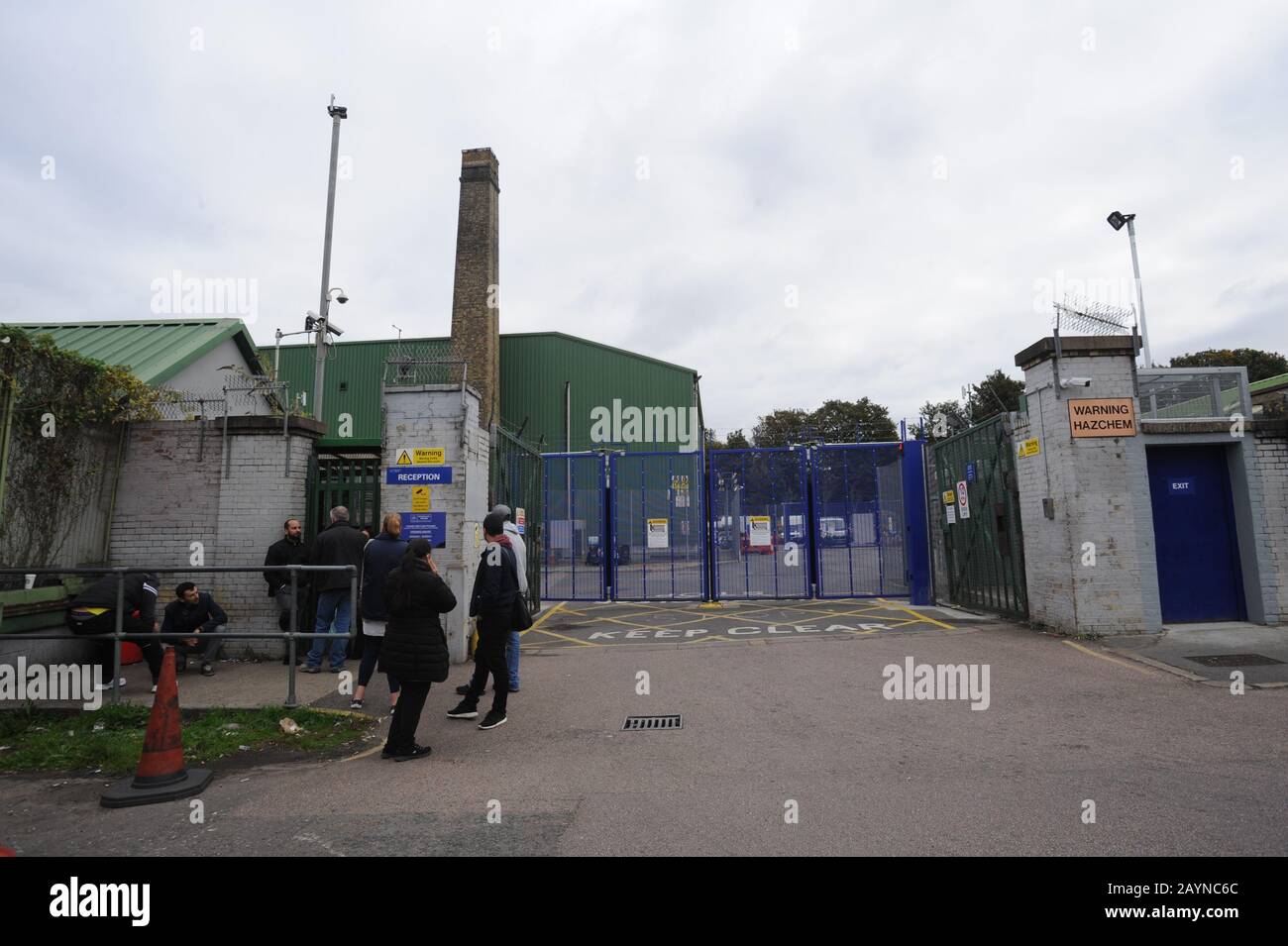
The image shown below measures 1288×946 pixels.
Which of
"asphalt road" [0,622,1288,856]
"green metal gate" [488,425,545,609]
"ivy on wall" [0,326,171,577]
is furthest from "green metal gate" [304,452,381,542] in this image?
"asphalt road" [0,622,1288,856]

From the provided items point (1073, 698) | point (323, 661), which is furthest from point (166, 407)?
point (1073, 698)

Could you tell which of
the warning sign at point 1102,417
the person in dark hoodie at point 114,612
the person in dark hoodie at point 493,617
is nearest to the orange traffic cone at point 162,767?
the person in dark hoodie at point 493,617

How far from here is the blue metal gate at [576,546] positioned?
48.4 feet

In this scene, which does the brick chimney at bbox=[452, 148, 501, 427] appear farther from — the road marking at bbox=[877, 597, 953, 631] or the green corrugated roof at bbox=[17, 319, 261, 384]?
the road marking at bbox=[877, 597, 953, 631]

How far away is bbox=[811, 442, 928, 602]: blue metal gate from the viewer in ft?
45.2

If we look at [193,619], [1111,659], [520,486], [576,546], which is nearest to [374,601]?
[193,619]

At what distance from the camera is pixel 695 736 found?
559 cm

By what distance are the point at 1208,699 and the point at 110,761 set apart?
29.5 feet

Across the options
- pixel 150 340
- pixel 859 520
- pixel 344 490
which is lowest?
pixel 859 520

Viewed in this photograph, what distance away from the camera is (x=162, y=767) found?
15.6 ft

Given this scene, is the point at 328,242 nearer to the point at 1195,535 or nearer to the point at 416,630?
the point at 416,630

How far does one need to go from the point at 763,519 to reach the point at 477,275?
54.5 ft

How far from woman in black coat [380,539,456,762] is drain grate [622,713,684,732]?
1.64 meters

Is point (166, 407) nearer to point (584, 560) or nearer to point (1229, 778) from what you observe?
point (584, 560)
